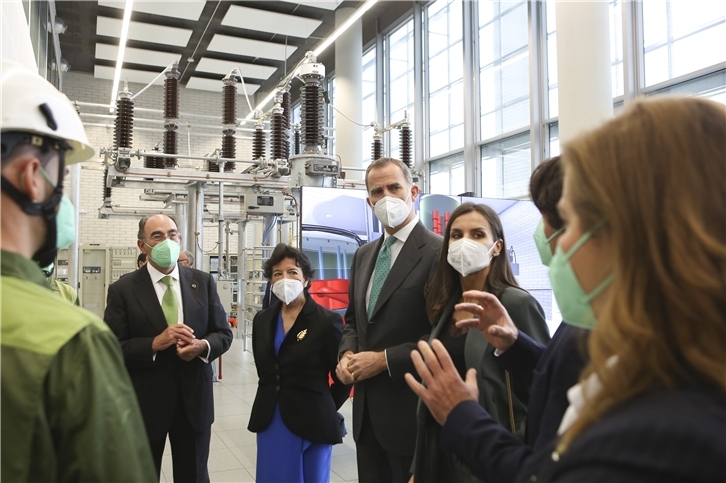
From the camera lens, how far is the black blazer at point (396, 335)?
2.01m

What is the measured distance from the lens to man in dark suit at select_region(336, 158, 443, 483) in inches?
79.5

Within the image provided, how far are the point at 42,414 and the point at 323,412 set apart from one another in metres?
1.74

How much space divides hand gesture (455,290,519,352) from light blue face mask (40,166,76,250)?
37.3 inches

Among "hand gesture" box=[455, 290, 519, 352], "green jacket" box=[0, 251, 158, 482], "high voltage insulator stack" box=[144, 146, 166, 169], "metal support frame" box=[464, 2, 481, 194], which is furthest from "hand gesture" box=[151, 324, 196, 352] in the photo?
"metal support frame" box=[464, 2, 481, 194]

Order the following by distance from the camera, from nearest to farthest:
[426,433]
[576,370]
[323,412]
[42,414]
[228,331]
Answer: [42,414], [576,370], [426,433], [323,412], [228,331]

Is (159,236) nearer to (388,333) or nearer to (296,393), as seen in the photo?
(296,393)

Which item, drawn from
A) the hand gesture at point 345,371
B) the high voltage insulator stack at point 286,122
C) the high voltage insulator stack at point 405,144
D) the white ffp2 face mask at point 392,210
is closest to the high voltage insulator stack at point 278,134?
the high voltage insulator stack at point 286,122

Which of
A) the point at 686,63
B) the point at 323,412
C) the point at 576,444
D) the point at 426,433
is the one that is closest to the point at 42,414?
the point at 576,444

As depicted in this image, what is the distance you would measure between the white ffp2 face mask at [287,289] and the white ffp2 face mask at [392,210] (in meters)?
0.62

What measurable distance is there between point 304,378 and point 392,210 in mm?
891

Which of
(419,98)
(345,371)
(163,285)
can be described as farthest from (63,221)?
(419,98)

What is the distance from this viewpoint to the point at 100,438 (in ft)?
2.86

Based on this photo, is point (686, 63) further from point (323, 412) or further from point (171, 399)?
point (171, 399)

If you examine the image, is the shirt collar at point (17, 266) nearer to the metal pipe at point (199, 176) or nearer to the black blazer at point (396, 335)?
the black blazer at point (396, 335)
